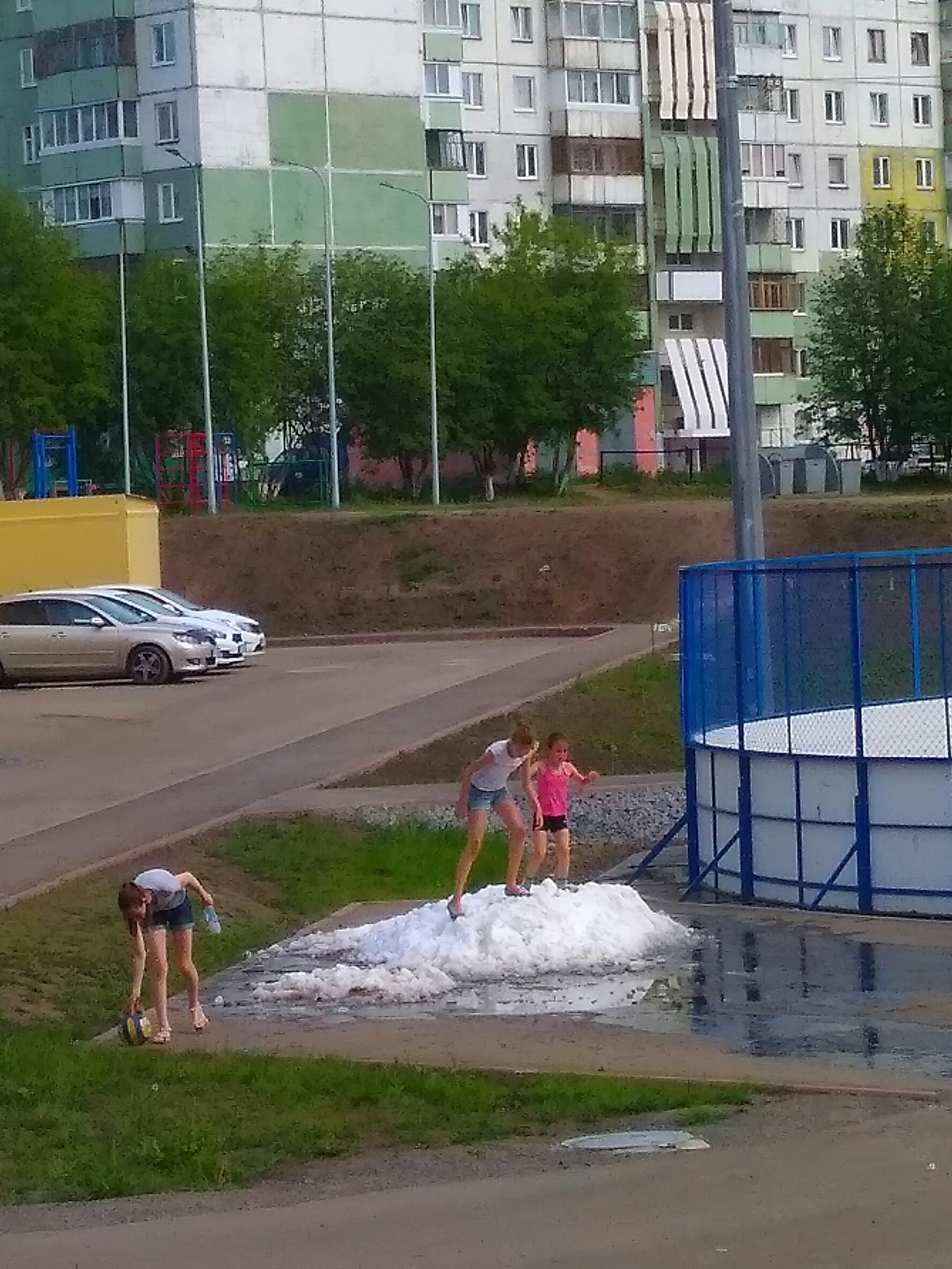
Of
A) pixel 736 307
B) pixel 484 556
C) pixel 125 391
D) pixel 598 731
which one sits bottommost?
pixel 598 731

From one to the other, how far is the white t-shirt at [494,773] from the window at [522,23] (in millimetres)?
65138

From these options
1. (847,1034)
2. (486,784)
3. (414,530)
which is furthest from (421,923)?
(414,530)

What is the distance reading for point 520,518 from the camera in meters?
51.6

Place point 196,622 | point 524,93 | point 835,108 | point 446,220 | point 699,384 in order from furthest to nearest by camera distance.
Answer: point 835,108 < point 699,384 < point 524,93 < point 446,220 < point 196,622

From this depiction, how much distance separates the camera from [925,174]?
84625mm

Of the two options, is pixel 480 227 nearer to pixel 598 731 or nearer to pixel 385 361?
pixel 385 361

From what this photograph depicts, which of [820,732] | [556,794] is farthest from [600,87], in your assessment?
[556,794]

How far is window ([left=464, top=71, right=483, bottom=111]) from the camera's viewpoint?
7681 cm

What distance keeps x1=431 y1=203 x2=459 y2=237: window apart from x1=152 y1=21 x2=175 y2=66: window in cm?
1015

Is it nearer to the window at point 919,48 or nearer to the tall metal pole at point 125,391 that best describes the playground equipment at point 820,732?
the tall metal pole at point 125,391

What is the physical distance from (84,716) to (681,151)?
53222mm

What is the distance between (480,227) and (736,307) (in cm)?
5901

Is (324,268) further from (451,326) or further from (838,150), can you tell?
(838,150)

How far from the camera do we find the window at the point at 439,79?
7300cm
